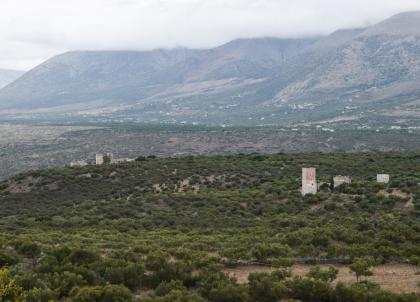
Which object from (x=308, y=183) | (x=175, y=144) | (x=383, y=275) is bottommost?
(x=175, y=144)

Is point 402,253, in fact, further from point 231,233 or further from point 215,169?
point 215,169

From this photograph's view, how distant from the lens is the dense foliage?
14836mm

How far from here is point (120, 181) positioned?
4766 cm

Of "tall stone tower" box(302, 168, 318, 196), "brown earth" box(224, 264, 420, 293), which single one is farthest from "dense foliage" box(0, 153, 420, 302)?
"tall stone tower" box(302, 168, 318, 196)

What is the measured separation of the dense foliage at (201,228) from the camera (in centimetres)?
1484

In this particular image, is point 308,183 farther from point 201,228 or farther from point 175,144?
point 175,144

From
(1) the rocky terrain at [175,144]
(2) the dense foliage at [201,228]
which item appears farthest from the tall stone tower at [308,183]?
(1) the rocky terrain at [175,144]

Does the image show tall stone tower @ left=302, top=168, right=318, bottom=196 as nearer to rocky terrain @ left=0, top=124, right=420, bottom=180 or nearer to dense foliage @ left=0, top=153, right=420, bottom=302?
dense foliage @ left=0, top=153, right=420, bottom=302

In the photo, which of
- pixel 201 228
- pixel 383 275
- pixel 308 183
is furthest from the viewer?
pixel 308 183

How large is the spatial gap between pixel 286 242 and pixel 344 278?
4.99 metres

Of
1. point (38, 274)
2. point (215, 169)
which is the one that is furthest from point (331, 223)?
point (215, 169)

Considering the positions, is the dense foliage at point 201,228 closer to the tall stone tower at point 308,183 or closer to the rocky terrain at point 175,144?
the tall stone tower at point 308,183

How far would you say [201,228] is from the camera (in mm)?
28141

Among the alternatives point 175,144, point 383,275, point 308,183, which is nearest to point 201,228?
point 308,183
